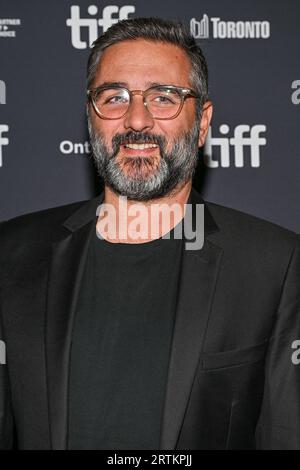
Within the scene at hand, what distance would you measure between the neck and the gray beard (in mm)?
45

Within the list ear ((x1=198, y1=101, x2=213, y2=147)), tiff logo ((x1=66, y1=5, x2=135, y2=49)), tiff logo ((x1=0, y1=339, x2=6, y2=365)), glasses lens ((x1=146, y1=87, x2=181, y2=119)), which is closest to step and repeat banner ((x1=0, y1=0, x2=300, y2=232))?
tiff logo ((x1=66, y1=5, x2=135, y2=49))

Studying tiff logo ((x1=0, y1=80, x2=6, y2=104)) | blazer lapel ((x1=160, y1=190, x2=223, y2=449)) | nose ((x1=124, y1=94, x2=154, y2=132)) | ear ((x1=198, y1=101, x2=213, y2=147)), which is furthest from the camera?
tiff logo ((x1=0, y1=80, x2=6, y2=104))

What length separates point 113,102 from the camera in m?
2.04

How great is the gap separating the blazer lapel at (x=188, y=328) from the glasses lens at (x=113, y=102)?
494 mm

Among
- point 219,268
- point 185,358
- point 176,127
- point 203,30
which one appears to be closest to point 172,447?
point 185,358

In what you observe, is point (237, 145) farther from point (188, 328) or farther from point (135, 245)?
point (188, 328)

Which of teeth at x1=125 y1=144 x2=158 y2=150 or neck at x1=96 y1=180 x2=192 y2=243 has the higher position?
teeth at x1=125 y1=144 x2=158 y2=150

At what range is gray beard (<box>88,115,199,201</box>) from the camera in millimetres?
2041

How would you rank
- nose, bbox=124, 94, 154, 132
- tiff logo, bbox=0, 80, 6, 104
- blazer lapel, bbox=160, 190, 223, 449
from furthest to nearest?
tiff logo, bbox=0, 80, 6, 104 → nose, bbox=124, 94, 154, 132 → blazer lapel, bbox=160, 190, 223, 449

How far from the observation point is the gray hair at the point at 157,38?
7.04 ft

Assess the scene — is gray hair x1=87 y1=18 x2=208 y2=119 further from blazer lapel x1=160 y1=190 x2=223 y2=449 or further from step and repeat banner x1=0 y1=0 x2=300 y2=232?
step and repeat banner x1=0 y1=0 x2=300 y2=232

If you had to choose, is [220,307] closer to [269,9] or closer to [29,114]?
[29,114]

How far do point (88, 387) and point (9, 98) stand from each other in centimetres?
155

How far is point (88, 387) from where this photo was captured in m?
1.87
